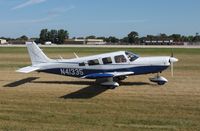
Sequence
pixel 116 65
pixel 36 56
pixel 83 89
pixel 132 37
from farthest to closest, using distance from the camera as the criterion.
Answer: pixel 132 37 → pixel 36 56 → pixel 116 65 → pixel 83 89

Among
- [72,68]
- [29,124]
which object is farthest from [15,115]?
[72,68]

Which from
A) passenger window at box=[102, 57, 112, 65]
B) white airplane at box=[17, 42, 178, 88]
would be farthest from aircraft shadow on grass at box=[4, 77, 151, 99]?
passenger window at box=[102, 57, 112, 65]

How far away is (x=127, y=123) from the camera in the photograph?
9820 mm

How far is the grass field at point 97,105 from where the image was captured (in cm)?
970

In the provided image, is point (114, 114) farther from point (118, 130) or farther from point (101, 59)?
point (101, 59)

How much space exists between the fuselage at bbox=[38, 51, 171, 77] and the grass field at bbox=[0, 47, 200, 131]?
27.0 inches

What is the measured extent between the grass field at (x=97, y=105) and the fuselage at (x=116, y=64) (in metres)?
0.69

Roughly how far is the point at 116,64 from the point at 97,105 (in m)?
4.77

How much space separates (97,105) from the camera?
12258 mm

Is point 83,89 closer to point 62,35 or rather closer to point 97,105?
point 97,105

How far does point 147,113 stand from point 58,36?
180 m

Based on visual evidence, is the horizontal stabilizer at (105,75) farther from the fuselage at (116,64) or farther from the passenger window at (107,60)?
the passenger window at (107,60)

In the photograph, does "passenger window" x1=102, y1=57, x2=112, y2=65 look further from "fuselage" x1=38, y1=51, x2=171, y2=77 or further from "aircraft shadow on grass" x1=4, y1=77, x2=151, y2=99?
"aircraft shadow on grass" x1=4, y1=77, x2=151, y2=99

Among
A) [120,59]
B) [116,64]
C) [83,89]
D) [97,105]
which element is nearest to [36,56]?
[83,89]
